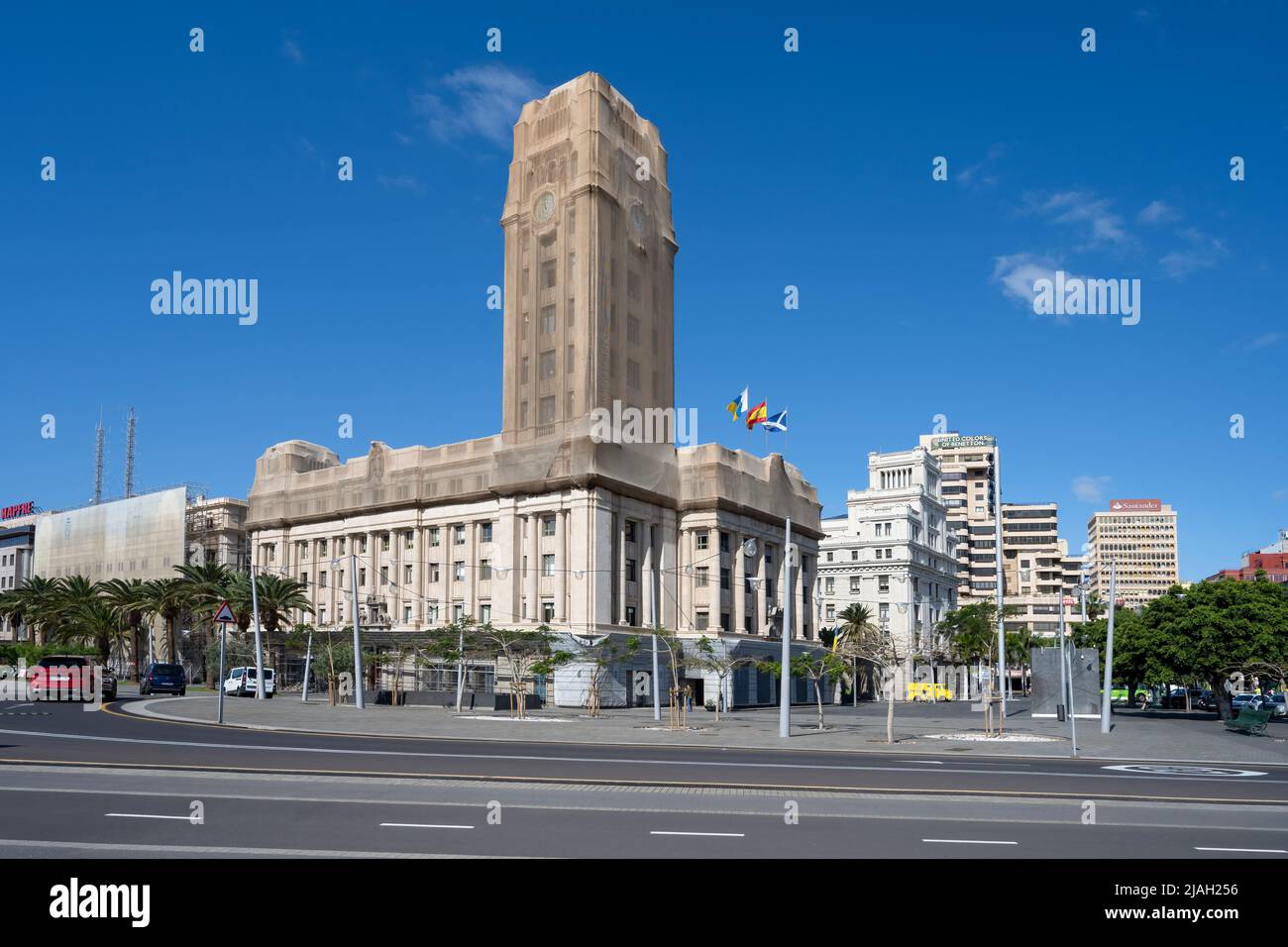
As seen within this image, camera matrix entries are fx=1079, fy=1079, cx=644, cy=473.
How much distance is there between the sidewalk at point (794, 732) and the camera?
3256 centimetres

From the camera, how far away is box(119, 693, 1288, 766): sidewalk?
32.6 metres

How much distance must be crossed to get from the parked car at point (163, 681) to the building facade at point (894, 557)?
70.5 meters

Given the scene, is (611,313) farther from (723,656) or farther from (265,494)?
(265,494)

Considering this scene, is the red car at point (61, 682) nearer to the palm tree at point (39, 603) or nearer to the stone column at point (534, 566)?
the stone column at point (534, 566)

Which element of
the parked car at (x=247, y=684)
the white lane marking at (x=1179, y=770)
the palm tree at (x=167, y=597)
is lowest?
the parked car at (x=247, y=684)

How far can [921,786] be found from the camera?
20.3 metres

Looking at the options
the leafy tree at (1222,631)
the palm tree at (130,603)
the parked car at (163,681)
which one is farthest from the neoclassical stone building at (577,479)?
the leafy tree at (1222,631)

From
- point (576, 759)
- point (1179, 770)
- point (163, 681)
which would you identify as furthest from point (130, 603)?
point (1179, 770)

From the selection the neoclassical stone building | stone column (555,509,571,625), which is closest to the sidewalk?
stone column (555,509,571,625)

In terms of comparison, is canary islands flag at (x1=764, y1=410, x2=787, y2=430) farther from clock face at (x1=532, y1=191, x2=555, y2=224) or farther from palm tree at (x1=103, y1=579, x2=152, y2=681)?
palm tree at (x1=103, y1=579, x2=152, y2=681)

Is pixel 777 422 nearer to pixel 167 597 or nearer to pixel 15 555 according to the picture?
pixel 167 597

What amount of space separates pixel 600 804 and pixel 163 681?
172 feet

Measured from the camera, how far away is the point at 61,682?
5400 cm

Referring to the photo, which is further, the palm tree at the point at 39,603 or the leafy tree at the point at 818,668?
the palm tree at the point at 39,603
